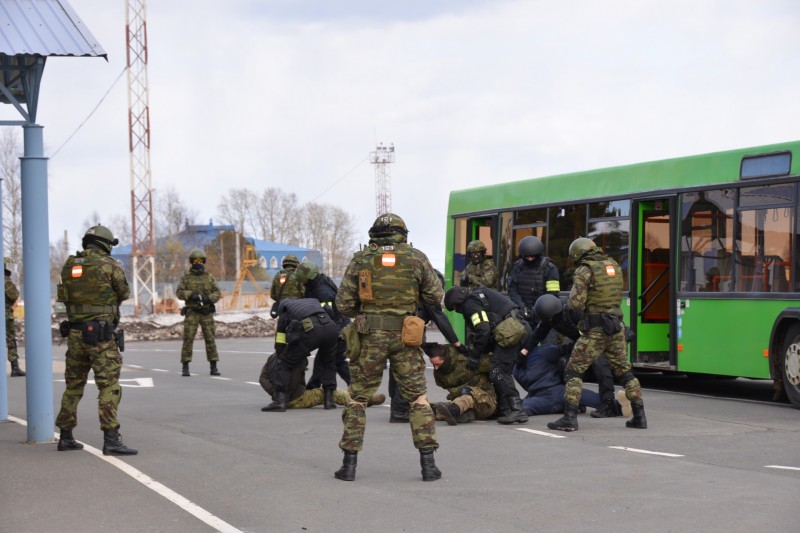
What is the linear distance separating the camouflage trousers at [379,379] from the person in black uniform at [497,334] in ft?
9.21

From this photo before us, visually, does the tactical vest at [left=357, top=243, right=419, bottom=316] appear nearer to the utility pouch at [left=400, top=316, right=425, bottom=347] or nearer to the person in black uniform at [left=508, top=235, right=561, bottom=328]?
the utility pouch at [left=400, top=316, right=425, bottom=347]

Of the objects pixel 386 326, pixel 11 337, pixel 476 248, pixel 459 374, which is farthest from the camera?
pixel 11 337

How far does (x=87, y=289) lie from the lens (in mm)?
9891

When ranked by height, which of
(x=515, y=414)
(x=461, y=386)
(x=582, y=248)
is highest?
(x=582, y=248)

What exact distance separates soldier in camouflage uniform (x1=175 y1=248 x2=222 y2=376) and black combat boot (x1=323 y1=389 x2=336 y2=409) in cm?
Answer: 570

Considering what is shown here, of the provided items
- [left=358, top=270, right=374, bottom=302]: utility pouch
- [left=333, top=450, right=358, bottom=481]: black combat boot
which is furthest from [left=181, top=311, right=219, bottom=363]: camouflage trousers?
[left=333, top=450, right=358, bottom=481]: black combat boot

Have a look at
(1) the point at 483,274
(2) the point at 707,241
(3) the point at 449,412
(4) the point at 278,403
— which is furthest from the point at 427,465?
→ (1) the point at 483,274

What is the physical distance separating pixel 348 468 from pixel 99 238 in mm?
3374

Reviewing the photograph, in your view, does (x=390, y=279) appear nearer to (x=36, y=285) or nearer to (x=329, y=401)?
(x=36, y=285)

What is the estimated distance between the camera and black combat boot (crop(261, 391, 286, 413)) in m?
13.3

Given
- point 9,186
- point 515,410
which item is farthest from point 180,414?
point 9,186

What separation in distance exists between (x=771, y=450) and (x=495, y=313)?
10.3ft

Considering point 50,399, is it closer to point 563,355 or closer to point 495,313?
point 495,313

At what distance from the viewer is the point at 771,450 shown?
9688mm
